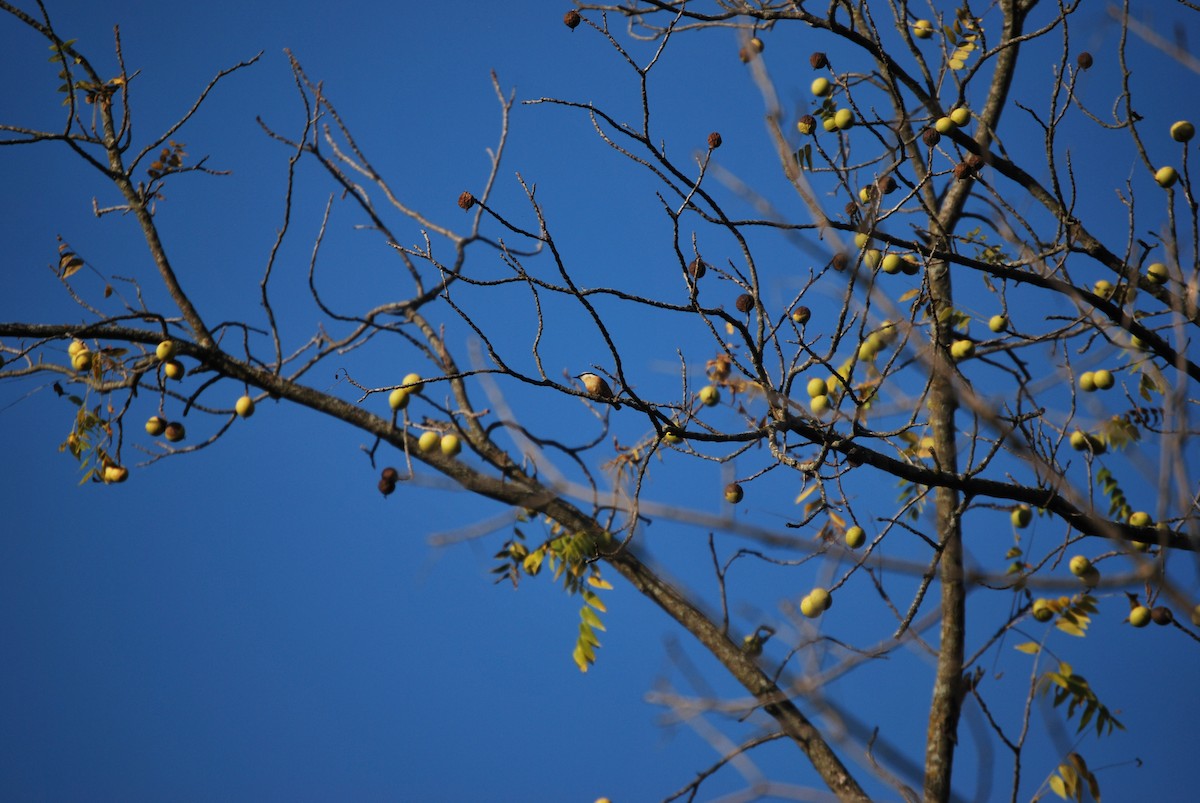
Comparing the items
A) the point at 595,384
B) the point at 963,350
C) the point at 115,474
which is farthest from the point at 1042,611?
the point at 115,474

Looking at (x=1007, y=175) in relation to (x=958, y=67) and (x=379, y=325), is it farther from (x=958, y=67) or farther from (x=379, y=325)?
(x=379, y=325)

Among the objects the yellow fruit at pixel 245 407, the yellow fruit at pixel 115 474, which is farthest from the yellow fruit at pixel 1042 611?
the yellow fruit at pixel 115 474

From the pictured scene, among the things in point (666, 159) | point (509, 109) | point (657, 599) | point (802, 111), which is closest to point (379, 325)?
point (509, 109)

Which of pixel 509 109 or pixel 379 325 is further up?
pixel 509 109

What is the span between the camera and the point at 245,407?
413 centimetres

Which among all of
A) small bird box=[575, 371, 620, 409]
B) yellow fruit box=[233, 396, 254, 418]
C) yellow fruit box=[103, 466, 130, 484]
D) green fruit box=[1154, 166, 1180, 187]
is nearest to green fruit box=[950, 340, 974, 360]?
green fruit box=[1154, 166, 1180, 187]

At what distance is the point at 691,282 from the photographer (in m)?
Result: 2.27

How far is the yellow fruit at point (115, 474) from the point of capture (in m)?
4.21

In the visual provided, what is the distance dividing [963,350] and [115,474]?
3.35 m

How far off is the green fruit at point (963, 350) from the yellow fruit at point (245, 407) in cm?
271

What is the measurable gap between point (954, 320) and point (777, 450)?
6.87ft

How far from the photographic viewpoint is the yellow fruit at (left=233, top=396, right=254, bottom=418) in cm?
412

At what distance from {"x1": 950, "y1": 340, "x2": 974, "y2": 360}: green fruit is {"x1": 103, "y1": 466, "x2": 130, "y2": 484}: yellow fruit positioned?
3288 mm

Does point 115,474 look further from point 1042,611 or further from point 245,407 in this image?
point 1042,611
